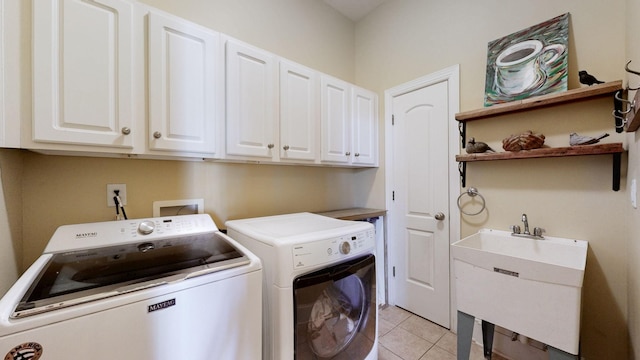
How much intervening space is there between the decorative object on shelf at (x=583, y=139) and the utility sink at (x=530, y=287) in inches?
22.8

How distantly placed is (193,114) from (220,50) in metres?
0.45

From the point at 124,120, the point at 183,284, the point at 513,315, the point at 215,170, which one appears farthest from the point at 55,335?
the point at 513,315

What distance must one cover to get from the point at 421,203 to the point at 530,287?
1.04m

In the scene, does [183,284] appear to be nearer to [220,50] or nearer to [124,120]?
[124,120]

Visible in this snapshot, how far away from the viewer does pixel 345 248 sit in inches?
50.7

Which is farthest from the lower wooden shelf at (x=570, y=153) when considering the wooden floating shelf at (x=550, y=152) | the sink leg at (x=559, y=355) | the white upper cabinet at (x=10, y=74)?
the white upper cabinet at (x=10, y=74)

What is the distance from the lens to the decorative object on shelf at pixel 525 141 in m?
1.52

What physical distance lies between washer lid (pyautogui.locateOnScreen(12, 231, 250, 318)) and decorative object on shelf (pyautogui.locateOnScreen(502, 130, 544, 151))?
175cm

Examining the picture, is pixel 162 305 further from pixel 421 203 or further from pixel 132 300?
pixel 421 203

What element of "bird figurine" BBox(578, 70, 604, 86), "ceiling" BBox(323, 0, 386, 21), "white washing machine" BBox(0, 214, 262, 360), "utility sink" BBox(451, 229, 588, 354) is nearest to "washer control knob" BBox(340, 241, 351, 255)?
"white washing machine" BBox(0, 214, 262, 360)

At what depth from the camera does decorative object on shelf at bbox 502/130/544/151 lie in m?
1.52

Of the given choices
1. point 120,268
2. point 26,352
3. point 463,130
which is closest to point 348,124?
point 463,130

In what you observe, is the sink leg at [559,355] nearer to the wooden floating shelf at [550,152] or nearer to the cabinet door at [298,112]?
the wooden floating shelf at [550,152]

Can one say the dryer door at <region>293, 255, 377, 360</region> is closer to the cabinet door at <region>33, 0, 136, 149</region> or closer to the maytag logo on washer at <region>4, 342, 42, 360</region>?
the maytag logo on washer at <region>4, 342, 42, 360</region>
